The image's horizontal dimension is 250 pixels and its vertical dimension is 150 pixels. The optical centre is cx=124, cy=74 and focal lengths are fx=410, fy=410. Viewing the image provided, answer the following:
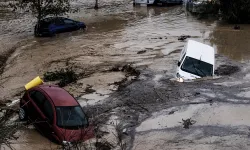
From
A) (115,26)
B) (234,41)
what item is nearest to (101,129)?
(234,41)

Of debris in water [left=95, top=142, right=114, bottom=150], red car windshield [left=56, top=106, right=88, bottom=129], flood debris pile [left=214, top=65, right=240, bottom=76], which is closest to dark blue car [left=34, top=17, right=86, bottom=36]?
flood debris pile [left=214, top=65, right=240, bottom=76]

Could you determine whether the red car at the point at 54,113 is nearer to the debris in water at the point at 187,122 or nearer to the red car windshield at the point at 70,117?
the red car windshield at the point at 70,117

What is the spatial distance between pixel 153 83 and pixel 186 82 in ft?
4.38

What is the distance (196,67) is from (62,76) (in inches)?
223

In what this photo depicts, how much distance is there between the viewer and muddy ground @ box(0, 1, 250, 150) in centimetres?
1206

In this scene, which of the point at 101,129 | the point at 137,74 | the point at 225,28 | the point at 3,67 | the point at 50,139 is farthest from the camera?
the point at 225,28

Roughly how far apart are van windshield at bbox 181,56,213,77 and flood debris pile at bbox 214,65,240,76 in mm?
1694

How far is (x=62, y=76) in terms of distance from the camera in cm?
1758

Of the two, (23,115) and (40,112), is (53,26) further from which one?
(40,112)

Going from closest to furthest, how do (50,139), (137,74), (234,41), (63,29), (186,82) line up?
1. (50,139)
2. (186,82)
3. (137,74)
4. (234,41)
5. (63,29)

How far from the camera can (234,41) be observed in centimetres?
2606

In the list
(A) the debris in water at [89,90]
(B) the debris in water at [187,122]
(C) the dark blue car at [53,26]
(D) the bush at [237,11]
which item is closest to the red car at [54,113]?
(B) the debris in water at [187,122]

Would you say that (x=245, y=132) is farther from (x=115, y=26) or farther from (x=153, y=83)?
(x=115, y=26)

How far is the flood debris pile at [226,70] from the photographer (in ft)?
60.4
